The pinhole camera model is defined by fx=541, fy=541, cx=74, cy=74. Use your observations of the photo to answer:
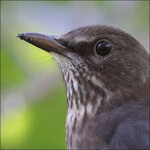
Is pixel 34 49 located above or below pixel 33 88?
above

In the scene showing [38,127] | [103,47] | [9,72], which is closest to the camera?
[103,47]

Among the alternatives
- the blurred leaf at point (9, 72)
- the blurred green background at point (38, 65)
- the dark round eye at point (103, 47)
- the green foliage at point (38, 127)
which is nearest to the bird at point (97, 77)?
the dark round eye at point (103, 47)

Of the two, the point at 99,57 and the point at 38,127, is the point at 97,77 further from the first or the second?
the point at 38,127

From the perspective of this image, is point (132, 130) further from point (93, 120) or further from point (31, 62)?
point (31, 62)

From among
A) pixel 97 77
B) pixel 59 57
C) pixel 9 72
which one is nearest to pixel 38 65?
pixel 9 72

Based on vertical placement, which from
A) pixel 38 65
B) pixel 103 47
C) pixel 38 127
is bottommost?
pixel 38 127

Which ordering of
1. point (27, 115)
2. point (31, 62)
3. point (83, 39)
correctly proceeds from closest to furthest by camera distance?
point (83, 39) → point (27, 115) → point (31, 62)

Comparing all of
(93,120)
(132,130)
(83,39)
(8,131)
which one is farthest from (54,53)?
(8,131)

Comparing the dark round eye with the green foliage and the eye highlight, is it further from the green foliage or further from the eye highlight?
the green foliage
